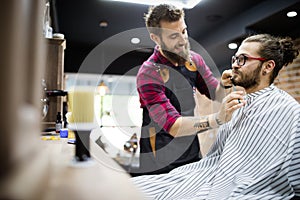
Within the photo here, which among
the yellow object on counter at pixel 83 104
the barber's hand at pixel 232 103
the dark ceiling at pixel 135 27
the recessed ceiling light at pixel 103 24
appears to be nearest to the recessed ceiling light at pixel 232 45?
the dark ceiling at pixel 135 27

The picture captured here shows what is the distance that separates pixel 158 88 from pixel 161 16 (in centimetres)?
56

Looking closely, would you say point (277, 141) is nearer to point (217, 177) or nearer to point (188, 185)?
point (217, 177)

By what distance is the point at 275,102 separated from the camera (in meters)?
1.79

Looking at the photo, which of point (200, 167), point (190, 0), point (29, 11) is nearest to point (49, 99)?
point (200, 167)

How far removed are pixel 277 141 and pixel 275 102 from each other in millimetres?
294

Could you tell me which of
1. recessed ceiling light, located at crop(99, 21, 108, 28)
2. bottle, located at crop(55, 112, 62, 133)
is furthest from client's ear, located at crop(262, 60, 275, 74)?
recessed ceiling light, located at crop(99, 21, 108, 28)

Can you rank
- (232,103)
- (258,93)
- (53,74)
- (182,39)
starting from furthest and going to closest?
(53,74) < (182,39) < (258,93) < (232,103)

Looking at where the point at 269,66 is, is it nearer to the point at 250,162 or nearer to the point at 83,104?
the point at 250,162

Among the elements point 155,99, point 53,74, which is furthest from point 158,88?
point 53,74

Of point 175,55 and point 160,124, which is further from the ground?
point 175,55

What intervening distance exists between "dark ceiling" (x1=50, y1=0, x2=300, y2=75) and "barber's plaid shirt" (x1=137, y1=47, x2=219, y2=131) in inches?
47.0

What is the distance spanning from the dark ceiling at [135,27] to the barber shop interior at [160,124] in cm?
124

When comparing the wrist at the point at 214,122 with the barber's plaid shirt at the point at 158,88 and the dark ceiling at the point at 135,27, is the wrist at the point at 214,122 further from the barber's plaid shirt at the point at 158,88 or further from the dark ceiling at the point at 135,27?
the dark ceiling at the point at 135,27

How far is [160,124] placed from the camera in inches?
80.7
